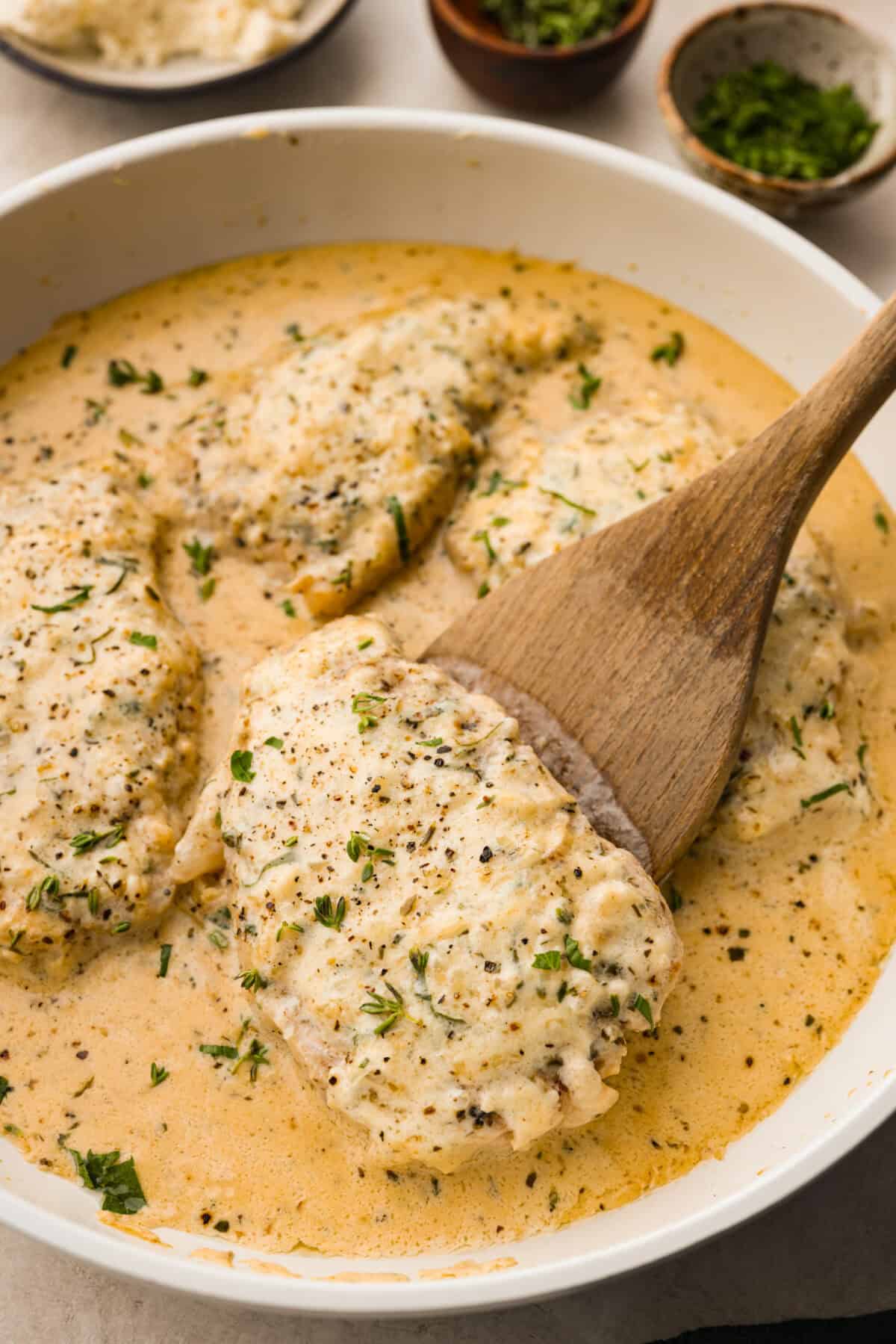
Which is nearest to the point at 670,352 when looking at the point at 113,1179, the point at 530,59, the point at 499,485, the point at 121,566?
the point at 499,485

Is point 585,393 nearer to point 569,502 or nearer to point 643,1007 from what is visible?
point 569,502

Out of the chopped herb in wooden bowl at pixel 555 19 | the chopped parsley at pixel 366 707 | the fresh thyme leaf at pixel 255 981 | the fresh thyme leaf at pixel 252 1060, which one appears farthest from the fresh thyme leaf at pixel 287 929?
the chopped herb in wooden bowl at pixel 555 19

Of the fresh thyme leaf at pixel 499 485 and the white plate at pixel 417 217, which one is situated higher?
the white plate at pixel 417 217

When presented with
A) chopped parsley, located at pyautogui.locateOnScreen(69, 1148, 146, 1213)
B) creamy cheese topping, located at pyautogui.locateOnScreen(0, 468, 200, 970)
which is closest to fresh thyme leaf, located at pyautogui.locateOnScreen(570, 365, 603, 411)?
creamy cheese topping, located at pyautogui.locateOnScreen(0, 468, 200, 970)

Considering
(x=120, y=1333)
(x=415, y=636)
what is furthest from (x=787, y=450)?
(x=120, y=1333)

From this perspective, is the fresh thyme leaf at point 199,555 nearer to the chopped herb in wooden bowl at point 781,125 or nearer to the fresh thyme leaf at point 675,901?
the fresh thyme leaf at point 675,901

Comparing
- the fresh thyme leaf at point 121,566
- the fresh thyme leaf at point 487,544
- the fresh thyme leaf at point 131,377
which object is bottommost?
the fresh thyme leaf at point 121,566

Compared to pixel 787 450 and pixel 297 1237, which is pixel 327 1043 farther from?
pixel 787 450

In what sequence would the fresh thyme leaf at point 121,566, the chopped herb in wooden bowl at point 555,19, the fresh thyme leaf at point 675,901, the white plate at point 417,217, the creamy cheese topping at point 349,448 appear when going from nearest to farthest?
the fresh thyme leaf at point 675,901
the fresh thyme leaf at point 121,566
the creamy cheese topping at point 349,448
the white plate at point 417,217
the chopped herb in wooden bowl at point 555,19

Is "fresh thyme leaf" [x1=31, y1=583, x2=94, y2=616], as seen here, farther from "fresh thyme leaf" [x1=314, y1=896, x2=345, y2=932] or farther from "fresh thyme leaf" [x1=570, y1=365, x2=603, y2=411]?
"fresh thyme leaf" [x1=570, y1=365, x2=603, y2=411]
